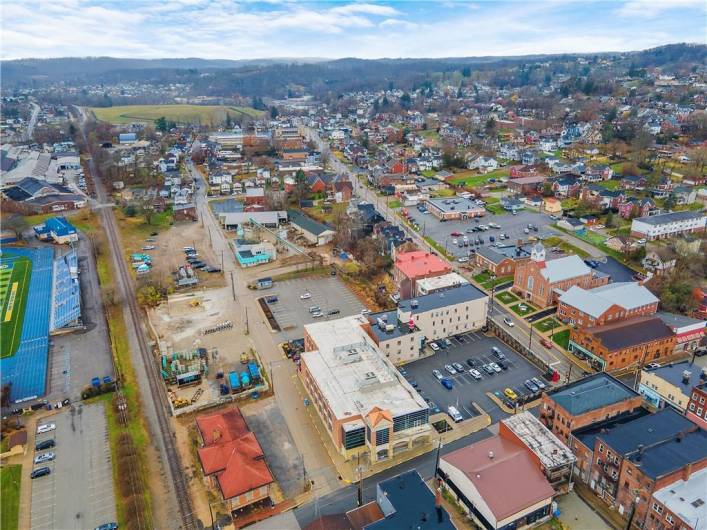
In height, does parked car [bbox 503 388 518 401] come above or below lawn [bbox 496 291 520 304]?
below

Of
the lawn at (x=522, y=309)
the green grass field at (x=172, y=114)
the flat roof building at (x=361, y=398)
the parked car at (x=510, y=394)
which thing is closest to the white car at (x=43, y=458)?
the flat roof building at (x=361, y=398)

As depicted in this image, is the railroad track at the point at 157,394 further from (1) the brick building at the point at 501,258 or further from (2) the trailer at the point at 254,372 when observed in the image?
(1) the brick building at the point at 501,258

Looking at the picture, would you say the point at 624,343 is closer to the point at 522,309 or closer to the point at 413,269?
the point at 522,309

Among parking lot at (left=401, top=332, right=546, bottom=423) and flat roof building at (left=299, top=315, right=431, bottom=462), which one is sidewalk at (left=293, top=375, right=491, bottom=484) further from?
parking lot at (left=401, top=332, right=546, bottom=423)

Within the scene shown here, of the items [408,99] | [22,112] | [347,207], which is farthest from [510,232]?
[22,112]

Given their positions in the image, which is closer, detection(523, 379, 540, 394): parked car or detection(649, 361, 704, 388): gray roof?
detection(649, 361, 704, 388): gray roof

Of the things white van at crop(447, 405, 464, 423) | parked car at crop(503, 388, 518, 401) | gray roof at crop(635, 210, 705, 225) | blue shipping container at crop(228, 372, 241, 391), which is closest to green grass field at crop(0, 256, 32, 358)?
blue shipping container at crop(228, 372, 241, 391)
